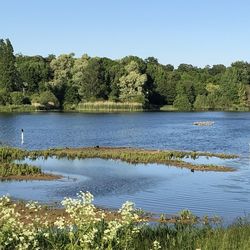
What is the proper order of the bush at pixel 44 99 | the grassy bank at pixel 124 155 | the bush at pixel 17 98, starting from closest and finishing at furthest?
the grassy bank at pixel 124 155 < the bush at pixel 17 98 < the bush at pixel 44 99

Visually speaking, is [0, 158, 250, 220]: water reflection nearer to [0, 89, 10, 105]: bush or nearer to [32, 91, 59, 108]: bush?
[0, 89, 10, 105]: bush

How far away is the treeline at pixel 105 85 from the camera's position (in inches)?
5763

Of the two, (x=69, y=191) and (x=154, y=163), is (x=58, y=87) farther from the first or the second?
(x=69, y=191)

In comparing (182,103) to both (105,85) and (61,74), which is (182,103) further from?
(61,74)

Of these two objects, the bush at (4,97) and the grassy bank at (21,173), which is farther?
the bush at (4,97)

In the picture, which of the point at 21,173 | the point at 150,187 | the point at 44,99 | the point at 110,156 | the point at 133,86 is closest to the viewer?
the point at 150,187

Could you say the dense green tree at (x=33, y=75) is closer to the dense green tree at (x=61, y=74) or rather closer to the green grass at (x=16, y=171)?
the dense green tree at (x=61, y=74)

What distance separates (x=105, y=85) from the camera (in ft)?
500

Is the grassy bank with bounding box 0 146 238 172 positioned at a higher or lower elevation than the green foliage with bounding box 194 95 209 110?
lower

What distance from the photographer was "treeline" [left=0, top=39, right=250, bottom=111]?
480ft

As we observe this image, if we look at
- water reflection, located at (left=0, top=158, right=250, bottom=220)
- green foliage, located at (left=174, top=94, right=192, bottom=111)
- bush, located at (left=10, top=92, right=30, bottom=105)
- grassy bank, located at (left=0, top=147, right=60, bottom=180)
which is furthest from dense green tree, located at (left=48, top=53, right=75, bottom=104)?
grassy bank, located at (left=0, top=147, right=60, bottom=180)

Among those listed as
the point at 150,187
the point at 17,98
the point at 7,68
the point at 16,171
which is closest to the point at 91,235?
the point at 150,187

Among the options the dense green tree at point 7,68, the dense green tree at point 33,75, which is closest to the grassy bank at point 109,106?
the dense green tree at point 33,75

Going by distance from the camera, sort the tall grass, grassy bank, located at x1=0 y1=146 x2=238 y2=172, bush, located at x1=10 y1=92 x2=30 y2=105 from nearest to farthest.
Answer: grassy bank, located at x1=0 y1=146 x2=238 y2=172 < the tall grass < bush, located at x1=10 y1=92 x2=30 y2=105
